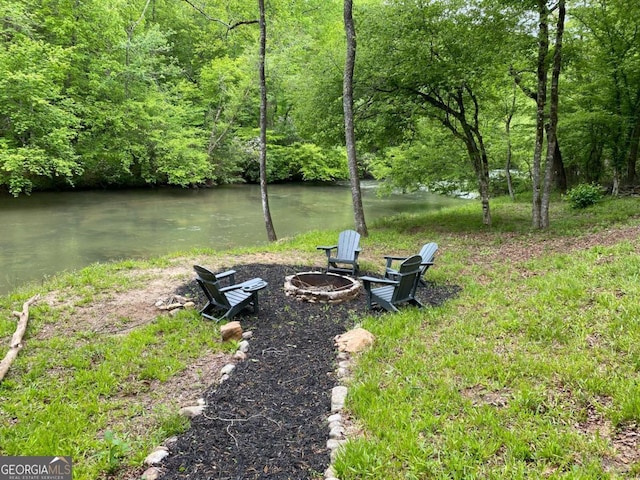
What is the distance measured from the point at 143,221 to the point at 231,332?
11.4 meters

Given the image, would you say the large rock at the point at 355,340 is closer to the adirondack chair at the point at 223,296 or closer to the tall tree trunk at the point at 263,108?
the adirondack chair at the point at 223,296

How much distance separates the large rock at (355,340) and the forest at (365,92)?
713 cm

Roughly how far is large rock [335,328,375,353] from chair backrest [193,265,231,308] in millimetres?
1573

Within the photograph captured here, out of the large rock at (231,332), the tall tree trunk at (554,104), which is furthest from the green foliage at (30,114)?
the tall tree trunk at (554,104)

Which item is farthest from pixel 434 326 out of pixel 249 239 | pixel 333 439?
pixel 249 239

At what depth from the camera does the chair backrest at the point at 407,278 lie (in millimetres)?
4869

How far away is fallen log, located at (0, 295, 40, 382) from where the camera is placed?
3664mm

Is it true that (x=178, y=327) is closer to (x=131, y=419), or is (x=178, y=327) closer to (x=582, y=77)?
(x=131, y=419)

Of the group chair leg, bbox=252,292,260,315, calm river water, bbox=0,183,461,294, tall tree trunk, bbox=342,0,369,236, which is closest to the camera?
chair leg, bbox=252,292,260,315

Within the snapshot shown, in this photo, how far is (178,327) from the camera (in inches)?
188

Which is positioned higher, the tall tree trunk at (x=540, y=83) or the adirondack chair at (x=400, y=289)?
the tall tree trunk at (x=540, y=83)

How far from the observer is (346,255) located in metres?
7.04

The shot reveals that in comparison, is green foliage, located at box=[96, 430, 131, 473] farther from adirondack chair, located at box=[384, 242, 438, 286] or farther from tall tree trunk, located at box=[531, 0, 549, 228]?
tall tree trunk, located at box=[531, 0, 549, 228]

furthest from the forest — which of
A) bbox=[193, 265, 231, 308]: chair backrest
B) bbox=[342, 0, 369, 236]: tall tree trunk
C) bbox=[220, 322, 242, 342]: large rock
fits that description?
bbox=[220, 322, 242, 342]: large rock
